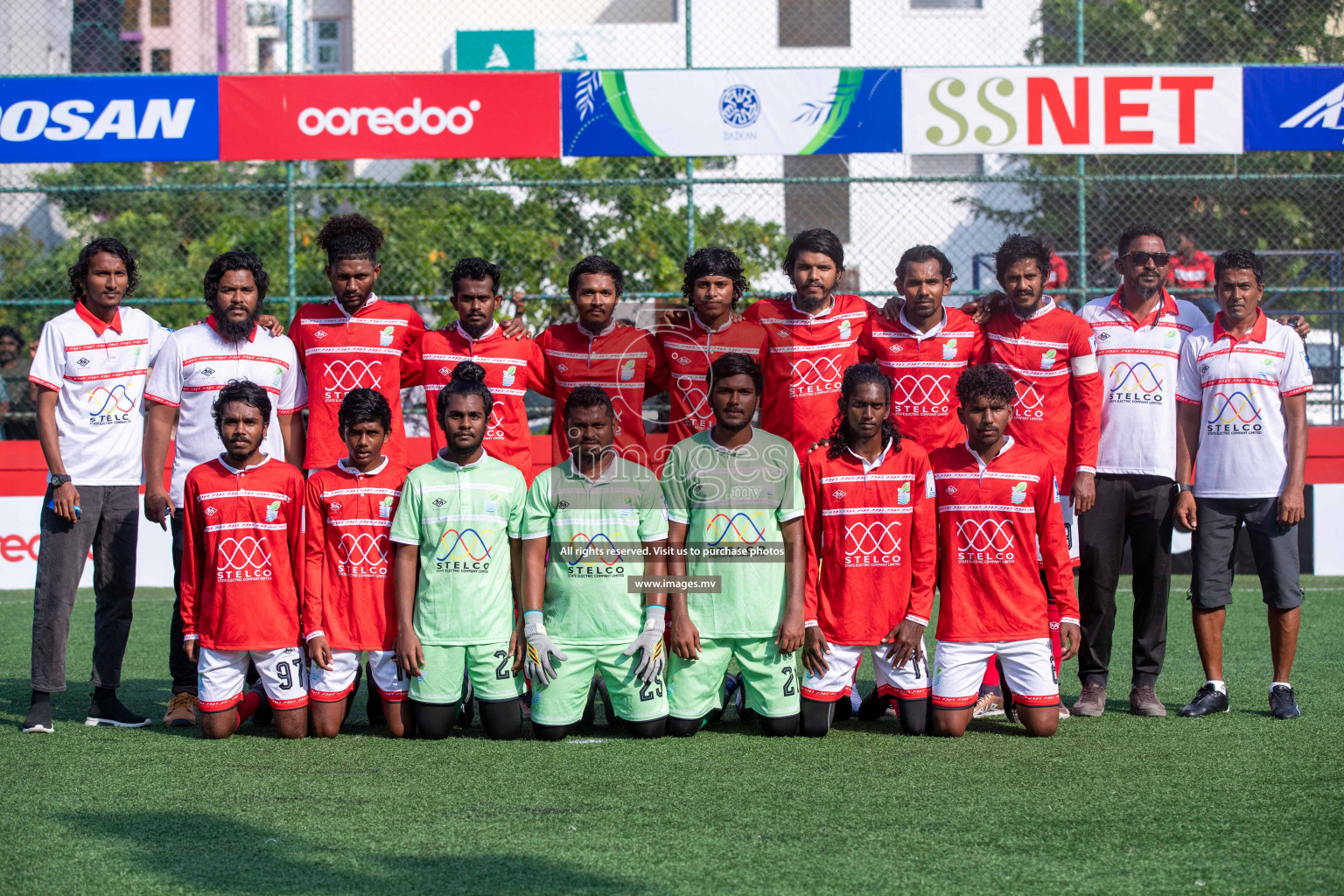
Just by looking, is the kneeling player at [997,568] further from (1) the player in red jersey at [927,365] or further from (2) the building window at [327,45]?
(2) the building window at [327,45]

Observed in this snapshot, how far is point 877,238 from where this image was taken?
18703mm

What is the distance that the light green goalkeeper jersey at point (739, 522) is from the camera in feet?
17.4

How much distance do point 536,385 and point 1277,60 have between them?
40.6ft

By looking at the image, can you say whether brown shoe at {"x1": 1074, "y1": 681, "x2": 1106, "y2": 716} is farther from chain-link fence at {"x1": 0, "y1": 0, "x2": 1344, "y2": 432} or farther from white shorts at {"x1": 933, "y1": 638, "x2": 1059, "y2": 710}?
chain-link fence at {"x1": 0, "y1": 0, "x2": 1344, "y2": 432}

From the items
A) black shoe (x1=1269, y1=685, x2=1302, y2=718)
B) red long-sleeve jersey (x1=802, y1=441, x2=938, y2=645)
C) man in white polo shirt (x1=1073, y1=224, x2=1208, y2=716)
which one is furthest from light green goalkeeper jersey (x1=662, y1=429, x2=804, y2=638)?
black shoe (x1=1269, y1=685, x2=1302, y2=718)

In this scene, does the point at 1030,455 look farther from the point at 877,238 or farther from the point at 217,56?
the point at 217,56

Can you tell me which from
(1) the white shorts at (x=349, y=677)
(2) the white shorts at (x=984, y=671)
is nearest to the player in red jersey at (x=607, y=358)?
(1) the white shorts at (x=349, y=677)

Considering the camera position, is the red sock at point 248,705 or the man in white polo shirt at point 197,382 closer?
the red sock at point 248,705

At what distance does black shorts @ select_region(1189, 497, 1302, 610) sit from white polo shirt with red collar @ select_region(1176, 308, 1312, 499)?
70 millimetres

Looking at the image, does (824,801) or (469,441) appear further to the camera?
(469,441)

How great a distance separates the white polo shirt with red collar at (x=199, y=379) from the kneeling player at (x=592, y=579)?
54.0 inches

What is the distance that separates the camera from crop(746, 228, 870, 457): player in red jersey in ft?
19.0

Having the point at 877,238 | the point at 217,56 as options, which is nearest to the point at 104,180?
the point at 877,238

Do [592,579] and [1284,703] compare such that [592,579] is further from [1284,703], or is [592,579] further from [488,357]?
[1284,703]
